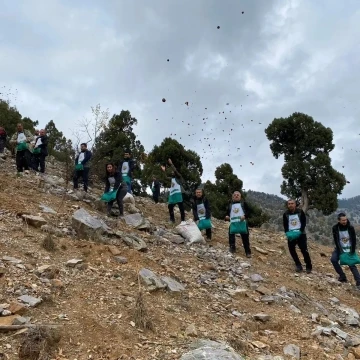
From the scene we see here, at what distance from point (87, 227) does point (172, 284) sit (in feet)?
7.88

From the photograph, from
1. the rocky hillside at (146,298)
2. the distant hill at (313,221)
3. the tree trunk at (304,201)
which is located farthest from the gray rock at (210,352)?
the distant hill at (313,221)

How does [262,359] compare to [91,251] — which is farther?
[91,251]

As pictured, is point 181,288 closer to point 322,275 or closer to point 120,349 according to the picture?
point 120,349

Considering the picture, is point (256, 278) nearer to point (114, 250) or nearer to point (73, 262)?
point (114, 250)

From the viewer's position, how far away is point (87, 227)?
8.15 m

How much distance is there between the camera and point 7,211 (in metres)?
8.45

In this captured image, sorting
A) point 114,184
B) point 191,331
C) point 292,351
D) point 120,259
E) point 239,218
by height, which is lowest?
point 292,351

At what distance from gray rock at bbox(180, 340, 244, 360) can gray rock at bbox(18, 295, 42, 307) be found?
1.98 m

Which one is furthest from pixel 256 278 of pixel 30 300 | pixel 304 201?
pixel 304 201

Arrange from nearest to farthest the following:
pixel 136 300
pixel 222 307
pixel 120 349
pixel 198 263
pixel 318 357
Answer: pixel 120 349
pixel 318 357
pixel 136 300
pixel 222 307
pixel 198 263

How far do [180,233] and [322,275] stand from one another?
3507 millimetres

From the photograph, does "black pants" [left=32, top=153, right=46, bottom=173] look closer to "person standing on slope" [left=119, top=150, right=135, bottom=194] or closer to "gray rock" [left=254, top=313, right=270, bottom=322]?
"person standing on slope" [left=119, top=150, right=135, bottom=194]

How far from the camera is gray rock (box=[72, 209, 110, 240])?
8.09 m

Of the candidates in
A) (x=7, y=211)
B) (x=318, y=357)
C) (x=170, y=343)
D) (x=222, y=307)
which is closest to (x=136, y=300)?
(x=170, y=343)
